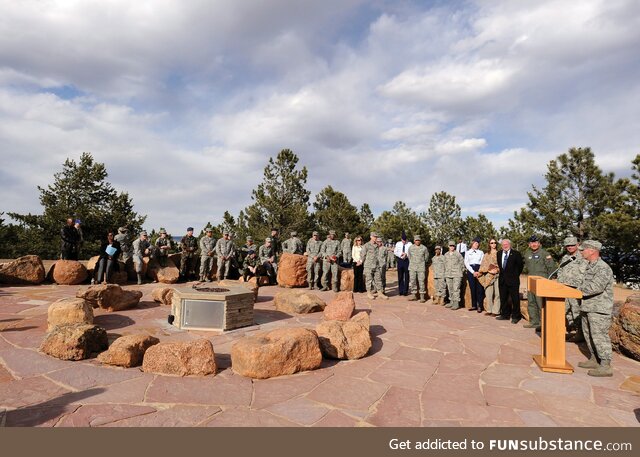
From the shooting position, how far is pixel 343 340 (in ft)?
15.6

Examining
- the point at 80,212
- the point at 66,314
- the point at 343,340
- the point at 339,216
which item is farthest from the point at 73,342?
the point at 339,216

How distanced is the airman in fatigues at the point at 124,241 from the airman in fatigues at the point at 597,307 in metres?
10.9

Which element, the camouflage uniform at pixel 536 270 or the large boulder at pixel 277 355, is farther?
the camouflage uniform at pixel 536 270

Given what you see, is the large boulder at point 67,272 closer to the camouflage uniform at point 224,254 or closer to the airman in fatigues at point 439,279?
the camouflage uniform at point 224,254

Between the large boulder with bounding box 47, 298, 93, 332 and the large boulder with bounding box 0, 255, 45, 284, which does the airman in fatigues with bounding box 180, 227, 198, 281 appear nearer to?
the large boulder with bounding box 0, 255, 45, 284

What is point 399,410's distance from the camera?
3.27 metres

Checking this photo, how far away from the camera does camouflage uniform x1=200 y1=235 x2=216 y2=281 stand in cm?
1135

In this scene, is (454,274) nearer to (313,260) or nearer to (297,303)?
(297,303)

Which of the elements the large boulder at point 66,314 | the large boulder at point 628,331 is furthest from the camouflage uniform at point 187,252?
the large boulder at point 628,331

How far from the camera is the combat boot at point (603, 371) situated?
4.23 metres

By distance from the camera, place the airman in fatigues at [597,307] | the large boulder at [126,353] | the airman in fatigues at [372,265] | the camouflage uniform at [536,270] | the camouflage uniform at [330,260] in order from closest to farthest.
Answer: the large boulder at [126,353], the airman in fatigues at [597,307], the camouflage uniform at [536,270], the airman in fatigues at [372,265], the camouflage uniform at [330,260]

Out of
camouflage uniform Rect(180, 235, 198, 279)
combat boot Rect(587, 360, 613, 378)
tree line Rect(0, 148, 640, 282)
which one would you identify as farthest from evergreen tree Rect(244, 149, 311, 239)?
combat boot Rect(587, 360, 613, 378)

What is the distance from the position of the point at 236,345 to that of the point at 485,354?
3420mm
